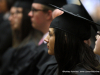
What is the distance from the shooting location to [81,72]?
1.78 m

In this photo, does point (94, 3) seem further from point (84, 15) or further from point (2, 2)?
point (2, 2)

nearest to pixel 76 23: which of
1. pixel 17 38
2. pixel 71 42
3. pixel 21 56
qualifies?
pixel 71 42

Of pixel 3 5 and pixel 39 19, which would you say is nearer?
pixel 39 19

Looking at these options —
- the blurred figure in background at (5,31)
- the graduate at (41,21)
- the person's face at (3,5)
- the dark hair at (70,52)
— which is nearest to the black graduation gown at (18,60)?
the graduate at (41,21)

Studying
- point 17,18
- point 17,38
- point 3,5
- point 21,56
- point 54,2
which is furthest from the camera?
point 3,5

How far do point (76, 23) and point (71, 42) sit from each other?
0.17 meters

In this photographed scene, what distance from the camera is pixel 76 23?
188 cm

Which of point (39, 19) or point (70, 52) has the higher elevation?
point (70, 52)

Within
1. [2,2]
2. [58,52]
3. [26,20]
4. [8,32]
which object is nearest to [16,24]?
[26,20]

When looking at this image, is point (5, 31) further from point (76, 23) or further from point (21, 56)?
point (76, 23)

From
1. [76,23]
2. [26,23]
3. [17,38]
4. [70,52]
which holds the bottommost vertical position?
[17,38]

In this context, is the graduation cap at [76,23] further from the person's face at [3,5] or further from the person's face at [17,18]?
the person's face at [3,5]

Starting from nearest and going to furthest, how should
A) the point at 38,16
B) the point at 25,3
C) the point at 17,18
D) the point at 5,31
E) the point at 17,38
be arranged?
the point at 38,16
the point at 25,3
the point at 17,18
the point at 17,38
the point at 5,31

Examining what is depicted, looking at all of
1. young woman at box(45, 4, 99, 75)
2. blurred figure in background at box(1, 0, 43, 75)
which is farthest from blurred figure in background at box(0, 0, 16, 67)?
young woman at box(45, 4, 99, 75)
